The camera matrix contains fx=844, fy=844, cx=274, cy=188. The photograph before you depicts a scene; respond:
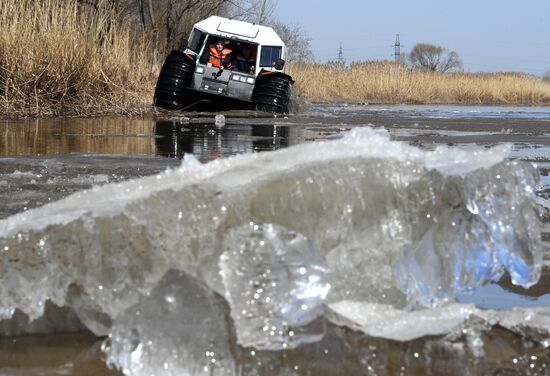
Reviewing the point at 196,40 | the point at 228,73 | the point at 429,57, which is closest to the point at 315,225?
the point at 228,73

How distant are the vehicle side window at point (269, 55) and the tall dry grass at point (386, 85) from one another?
1175 cm

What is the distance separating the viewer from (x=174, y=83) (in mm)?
14742

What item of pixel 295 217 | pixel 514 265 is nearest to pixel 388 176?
pixel 295 217

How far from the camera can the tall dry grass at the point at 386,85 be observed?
1216 inches

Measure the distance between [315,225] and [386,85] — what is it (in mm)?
29764

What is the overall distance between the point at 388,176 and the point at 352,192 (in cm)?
9

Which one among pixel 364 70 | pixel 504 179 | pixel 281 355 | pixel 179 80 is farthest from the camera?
pixel 364 70

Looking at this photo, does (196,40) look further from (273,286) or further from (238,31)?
(273,286)

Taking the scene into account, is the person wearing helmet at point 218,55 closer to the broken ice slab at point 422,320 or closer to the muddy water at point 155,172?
the muddy water at point 155,172

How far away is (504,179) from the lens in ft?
6.38

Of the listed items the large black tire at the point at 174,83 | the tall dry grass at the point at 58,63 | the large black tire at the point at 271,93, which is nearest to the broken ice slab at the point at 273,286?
the tall dry grass at the point at 58,63

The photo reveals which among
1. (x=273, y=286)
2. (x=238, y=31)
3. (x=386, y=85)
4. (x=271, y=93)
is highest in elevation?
(x=238, y=31)

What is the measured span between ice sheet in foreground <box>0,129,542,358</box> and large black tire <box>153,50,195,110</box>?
507 inches

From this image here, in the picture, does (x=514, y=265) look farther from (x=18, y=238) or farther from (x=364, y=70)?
(x=364, y=70)
